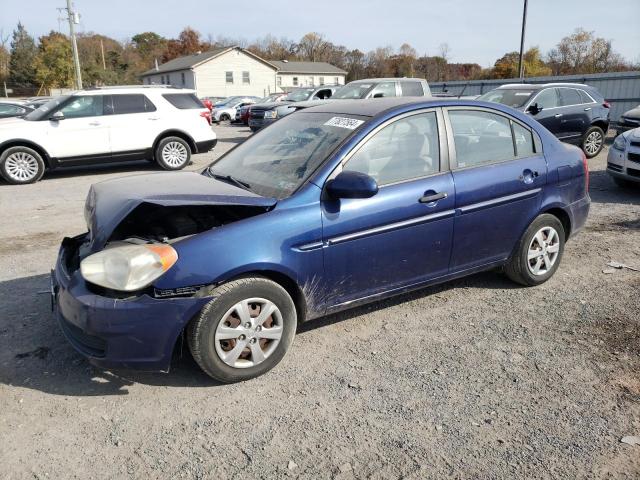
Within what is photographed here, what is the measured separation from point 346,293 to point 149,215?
1446mm

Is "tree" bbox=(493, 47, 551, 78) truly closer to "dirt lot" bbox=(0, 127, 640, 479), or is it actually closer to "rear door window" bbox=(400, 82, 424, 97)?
"rear door window" bbox=(400, 82, 424, 97)

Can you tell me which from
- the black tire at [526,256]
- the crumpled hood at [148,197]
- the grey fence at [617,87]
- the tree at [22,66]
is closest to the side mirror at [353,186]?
the crumpled hood at [148,197]

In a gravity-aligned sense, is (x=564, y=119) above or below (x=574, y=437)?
above

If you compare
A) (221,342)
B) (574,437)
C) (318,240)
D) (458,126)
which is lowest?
(574,437)

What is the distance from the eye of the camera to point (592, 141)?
1298cm

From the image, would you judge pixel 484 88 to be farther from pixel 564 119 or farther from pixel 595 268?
pixel 595 268

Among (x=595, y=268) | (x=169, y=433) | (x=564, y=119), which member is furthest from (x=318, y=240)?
(x=564, y=119)

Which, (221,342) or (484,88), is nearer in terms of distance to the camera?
(221,342)

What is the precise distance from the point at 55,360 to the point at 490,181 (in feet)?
11.3

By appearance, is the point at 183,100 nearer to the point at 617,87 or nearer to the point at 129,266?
the point at 129,266

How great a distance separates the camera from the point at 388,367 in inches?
137

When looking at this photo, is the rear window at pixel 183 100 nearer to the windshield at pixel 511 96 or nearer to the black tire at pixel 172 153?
the black tire at pixel 172 153

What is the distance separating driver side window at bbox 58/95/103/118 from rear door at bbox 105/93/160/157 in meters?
0.17

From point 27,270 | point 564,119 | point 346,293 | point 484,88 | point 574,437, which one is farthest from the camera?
point 484,88
